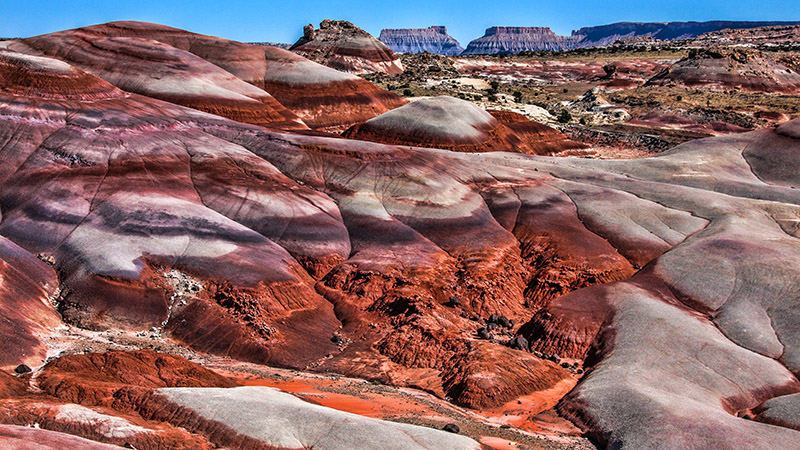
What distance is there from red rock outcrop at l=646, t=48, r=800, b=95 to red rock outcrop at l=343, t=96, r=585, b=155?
5255cm

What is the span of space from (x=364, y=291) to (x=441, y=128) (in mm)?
24771

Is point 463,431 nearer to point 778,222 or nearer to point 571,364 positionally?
point 571,364

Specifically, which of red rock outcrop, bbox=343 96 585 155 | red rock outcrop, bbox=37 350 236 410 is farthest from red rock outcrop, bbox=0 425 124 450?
red rock outcrop, bbox=343 96 585 155

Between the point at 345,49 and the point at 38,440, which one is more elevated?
the point at 345,49

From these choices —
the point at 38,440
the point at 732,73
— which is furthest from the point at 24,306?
the point at 732,73

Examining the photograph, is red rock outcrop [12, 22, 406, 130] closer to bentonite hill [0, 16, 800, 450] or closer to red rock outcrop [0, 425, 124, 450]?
bentonite hill [0, 16, 800, 450]

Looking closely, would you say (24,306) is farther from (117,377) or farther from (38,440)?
(38,440)

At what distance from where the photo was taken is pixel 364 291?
3031 cm

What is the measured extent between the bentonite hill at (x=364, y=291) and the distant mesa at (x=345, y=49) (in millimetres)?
72295

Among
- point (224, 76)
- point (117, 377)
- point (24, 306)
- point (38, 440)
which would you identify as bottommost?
point (117, 377)

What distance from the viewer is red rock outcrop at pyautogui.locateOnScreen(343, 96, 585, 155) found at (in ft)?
171

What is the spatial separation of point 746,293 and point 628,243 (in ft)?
24.4

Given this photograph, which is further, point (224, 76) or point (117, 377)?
point (224, 76)

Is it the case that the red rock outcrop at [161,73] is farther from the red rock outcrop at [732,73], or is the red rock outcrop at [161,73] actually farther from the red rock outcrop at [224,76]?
the red rock outcrop at [732,73]
